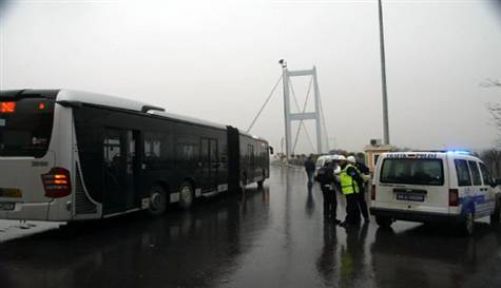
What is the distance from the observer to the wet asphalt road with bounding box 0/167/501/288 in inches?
264

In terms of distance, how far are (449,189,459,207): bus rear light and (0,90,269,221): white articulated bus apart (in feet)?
21.5

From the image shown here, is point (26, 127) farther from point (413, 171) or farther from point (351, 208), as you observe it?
point (413, 171)

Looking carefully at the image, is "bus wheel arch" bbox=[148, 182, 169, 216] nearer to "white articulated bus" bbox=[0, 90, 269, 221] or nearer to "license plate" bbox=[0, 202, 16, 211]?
"white articulated bus" bbox=[0, 90, 269, 221]

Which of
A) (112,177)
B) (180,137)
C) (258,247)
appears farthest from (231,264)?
(180,137)

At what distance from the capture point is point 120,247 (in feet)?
29.2

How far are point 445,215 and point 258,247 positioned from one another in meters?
3.76

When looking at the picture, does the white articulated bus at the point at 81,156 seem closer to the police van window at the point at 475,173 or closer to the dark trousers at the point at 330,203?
the dark trousers at the point at 330,203

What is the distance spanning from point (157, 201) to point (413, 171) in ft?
19.9

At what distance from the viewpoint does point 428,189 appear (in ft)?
33.6

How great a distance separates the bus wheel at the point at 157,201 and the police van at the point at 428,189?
16.9 ft

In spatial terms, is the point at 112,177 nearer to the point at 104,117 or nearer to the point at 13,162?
the point at 104,117

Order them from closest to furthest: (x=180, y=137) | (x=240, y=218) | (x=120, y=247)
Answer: (x=120, y=247), (x=240, y=218), (x=180, y=137)

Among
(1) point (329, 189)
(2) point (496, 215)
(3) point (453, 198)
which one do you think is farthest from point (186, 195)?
(2) point (496, 215)

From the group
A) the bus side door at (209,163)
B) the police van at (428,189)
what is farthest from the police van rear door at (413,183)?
the bus side door at (209,163)
